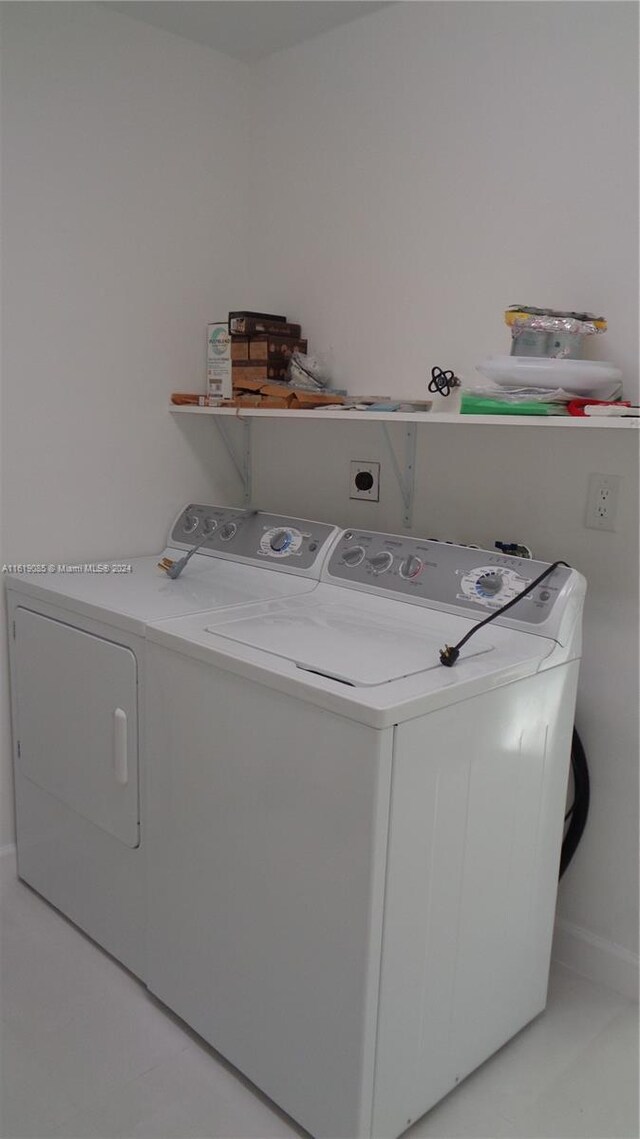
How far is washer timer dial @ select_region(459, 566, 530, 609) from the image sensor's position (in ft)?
6.01

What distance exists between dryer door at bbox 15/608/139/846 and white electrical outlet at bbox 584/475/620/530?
3.62 ft

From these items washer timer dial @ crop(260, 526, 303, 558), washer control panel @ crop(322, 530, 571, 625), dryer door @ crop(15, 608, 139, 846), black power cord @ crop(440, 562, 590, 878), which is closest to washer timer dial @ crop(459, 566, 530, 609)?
washer control panel @ crop(322, 530, 571, 625)

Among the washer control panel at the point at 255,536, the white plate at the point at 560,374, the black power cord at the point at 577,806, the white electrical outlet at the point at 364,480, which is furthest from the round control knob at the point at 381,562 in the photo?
the black power cord at the point at 577,806

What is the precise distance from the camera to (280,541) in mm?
2326

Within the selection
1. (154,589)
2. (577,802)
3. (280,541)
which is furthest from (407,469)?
(577,802)

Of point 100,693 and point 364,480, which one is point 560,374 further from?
point 100,693

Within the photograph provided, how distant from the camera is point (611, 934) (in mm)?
2037

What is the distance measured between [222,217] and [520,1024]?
2402 mm

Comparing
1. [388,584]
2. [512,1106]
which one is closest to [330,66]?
[388,584]

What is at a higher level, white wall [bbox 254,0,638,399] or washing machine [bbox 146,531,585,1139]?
white wall [bbox 254,0,638,399]

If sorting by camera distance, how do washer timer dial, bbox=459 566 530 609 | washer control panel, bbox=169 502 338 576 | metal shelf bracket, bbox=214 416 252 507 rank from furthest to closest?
1. metal shelf bracket, bbox=214 416 252 507
2. washer control panel, bbox=169 502 338 576
3. washer timer dial, bbox=459 566 530 609

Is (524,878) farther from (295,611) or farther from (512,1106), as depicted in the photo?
(295,611)

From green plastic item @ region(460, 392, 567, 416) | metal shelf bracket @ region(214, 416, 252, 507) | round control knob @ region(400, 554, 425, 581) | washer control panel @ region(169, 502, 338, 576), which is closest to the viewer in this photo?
green plastic item @ region(460, 392, 567, 416)

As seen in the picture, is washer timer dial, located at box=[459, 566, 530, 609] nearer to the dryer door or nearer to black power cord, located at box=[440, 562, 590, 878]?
black power cord, located at box=[440, 562, 590, 878]
